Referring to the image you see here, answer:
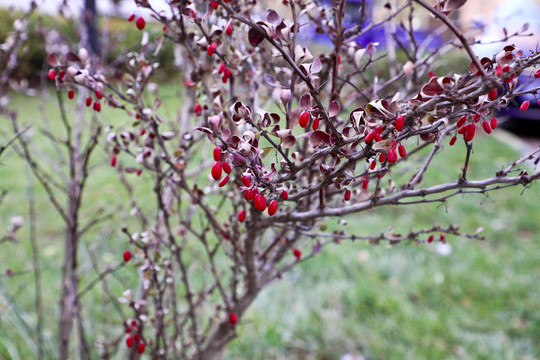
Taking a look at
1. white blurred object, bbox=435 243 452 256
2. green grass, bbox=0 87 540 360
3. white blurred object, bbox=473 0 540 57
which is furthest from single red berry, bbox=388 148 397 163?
white blurred object, bbox=473 0 540 57

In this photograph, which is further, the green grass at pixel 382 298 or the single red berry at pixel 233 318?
the green grass at pixel 382 298

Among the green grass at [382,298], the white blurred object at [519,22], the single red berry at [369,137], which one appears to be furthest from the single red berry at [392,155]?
the white blurred object at [519,22]

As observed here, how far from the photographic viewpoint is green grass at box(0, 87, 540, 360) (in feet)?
8.20

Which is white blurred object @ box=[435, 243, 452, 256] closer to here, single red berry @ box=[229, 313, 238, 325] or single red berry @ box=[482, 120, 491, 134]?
single red berry @ box=[229, 313, 238, 325]

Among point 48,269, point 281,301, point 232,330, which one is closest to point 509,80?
point 232,330

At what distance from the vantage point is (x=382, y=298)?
114 inches

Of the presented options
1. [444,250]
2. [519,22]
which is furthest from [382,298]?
[519,22]

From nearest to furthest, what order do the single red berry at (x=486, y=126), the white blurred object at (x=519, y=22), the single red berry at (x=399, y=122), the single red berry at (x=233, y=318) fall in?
1. the single red berry at (x=399, y=122)
2. the single red berry at (x=486, y=126)
3. the single red berry at (x=233, y=318)
4. the white blurred object at (x=519, y=22)

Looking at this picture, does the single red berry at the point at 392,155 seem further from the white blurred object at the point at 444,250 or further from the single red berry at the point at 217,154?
the white blurred object at the point at 444,250

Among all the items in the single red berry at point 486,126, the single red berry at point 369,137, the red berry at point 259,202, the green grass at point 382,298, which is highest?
the green grass at point 382,298

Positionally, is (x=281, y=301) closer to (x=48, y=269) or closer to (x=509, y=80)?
(x=48, y=269)

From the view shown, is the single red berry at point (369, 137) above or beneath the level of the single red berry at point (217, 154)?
above

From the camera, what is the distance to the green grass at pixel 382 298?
8.20 feet

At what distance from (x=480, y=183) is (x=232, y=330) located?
37.5 inches
